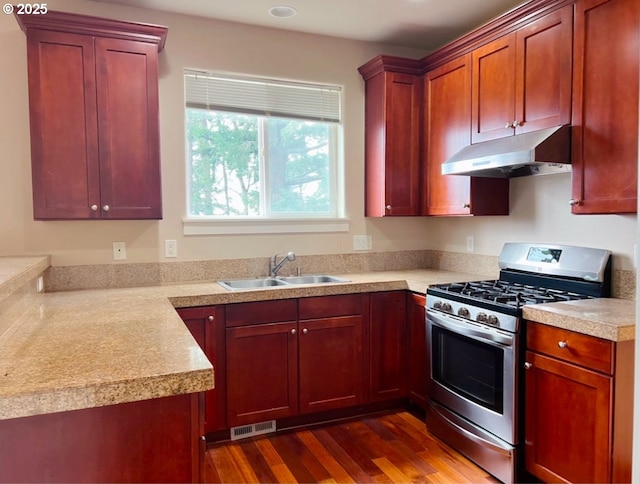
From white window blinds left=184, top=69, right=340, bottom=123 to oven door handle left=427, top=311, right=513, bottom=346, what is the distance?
1.65 meters

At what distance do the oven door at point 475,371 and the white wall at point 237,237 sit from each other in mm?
775

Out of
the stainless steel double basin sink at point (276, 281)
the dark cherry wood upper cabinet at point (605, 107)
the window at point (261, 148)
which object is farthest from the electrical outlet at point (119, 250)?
the dark cherry wood upper cabinet at point (605, 107)

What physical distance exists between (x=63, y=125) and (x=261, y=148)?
124 centimetres

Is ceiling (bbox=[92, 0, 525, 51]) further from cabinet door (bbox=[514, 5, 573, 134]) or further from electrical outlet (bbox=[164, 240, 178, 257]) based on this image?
electrical outlet (bbox=[164, 240, 178, 257])

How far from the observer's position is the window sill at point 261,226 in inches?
123

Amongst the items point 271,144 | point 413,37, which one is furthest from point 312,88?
point 413,37

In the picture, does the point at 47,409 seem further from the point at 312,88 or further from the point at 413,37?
the point at 413,37

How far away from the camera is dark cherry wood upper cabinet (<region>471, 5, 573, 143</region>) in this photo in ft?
7.66

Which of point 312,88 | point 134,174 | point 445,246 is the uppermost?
point 312,88

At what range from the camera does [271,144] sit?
3367 mm

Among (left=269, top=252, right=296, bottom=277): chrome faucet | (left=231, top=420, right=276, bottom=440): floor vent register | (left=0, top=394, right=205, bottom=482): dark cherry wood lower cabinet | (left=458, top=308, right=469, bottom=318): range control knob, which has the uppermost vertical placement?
(left=269, top=252, right=296, bottom=277): chrome faucet

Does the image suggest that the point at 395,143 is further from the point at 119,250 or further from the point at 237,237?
the point at 119,250

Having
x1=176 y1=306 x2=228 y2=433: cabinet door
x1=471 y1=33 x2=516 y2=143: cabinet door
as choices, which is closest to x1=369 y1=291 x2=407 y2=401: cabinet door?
x1=176 y1=306 x2=228 y2=433: cabinet door

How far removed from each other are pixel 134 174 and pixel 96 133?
0.29m
